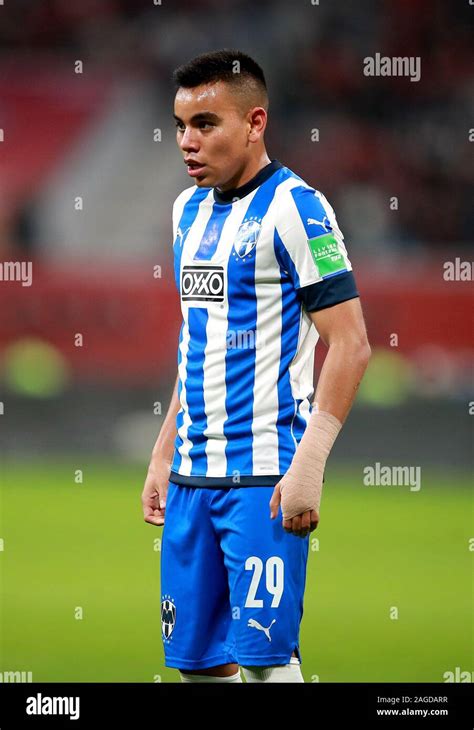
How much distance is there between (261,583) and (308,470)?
0.30 m

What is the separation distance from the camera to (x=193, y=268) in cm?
314

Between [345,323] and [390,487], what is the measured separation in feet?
21.7

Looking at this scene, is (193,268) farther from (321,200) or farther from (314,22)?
(314,22)

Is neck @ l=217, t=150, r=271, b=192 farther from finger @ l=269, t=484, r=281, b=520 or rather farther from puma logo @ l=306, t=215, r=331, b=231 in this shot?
finger @ l=269, t=484, r=281, b=520

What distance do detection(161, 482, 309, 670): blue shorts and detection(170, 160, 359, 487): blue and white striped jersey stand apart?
0.07m

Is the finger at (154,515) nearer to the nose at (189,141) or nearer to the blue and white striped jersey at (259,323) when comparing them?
the blue and white striped jersey at (259,323)

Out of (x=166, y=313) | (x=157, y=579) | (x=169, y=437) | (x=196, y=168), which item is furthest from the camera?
(x=166, y=313)

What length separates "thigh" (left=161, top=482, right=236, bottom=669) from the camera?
3.04 metres

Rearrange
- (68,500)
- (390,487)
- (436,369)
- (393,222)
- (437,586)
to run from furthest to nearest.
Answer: (393,222), (436,369), (390,487), (68,500), (437,586)

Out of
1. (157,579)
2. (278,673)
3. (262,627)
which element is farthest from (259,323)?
(157,579)

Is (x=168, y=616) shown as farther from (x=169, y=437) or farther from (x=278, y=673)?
(x=169, y=437)

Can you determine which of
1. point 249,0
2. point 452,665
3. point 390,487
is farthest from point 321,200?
point 249,0

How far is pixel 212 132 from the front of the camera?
3.09 m

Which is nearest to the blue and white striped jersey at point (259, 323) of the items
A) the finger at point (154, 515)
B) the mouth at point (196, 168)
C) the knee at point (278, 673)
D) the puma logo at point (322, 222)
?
the puma logo at point (322, 222)
